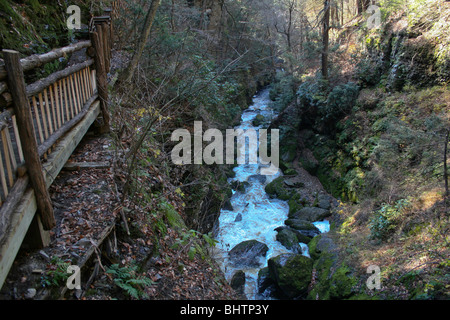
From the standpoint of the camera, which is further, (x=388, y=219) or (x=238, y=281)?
(x=238, y=281)

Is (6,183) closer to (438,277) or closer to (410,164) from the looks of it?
(438,277)

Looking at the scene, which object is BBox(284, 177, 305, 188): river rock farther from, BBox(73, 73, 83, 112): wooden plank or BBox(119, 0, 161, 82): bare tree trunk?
BBox(73, 73, 83, 112): wooden plank

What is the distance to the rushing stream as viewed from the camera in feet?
35.1

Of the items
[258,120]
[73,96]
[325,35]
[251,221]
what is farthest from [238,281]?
[258,120]

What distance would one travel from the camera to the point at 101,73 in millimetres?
5891

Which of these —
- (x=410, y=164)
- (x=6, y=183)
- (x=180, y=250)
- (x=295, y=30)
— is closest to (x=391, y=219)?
(x=410, y=164)

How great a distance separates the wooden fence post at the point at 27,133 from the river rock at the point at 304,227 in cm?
1083

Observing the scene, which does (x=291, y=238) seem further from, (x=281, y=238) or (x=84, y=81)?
(x=84, y=81)

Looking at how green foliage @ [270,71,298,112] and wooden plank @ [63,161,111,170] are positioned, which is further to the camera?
green foliage @ [270,71,298,112]

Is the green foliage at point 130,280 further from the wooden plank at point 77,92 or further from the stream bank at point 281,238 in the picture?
the stream bank at point 281,238

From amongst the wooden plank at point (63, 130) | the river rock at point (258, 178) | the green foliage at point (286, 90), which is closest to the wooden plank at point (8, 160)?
the wooden plank at point (63, 130)

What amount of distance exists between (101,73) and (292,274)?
8.18 meters

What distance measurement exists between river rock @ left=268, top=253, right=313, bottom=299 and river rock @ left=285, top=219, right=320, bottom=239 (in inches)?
102

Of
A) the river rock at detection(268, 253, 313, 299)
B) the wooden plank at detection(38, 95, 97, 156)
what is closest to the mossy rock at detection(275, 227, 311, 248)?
the river rock at detection(268, 253, 313, 299)
